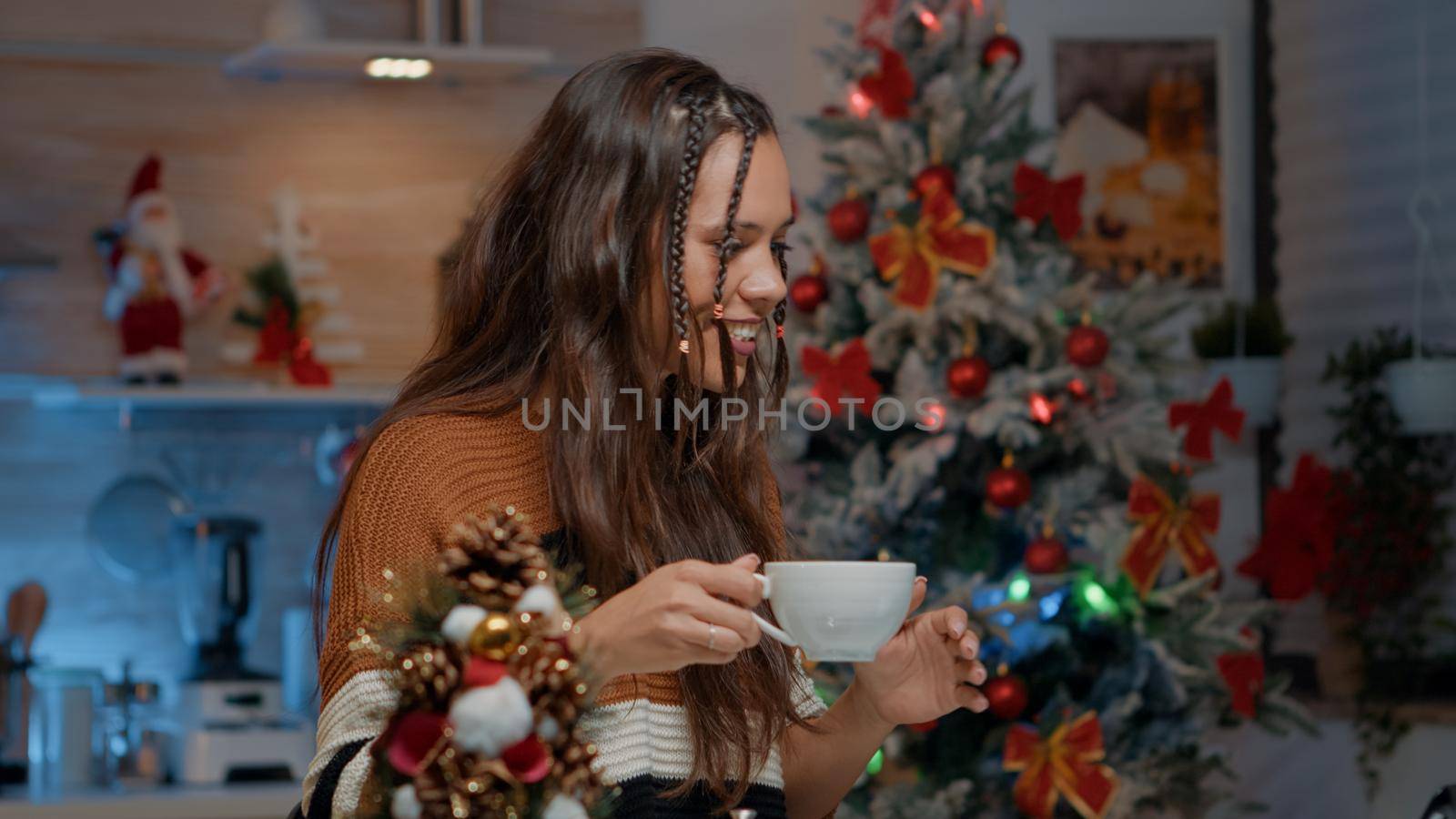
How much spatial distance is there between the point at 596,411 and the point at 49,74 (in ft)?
8.32

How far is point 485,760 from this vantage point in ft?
2.79

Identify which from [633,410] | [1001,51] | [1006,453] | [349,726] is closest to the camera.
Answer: [349,726]

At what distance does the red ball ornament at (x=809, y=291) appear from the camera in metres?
3.01

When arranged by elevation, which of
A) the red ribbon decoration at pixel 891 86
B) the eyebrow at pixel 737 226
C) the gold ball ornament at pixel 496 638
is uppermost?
the red ribbon decoration at pixel 891 86

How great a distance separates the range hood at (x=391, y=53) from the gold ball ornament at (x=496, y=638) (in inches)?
101

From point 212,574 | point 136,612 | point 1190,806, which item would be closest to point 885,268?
point 1190,806

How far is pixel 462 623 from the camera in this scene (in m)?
0.87

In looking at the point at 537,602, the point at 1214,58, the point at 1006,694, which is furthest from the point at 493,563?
the point at 1214,58

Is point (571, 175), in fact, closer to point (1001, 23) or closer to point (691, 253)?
point (691, 253)

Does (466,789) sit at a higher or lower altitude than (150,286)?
lower

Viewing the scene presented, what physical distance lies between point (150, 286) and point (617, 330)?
7.46 feet

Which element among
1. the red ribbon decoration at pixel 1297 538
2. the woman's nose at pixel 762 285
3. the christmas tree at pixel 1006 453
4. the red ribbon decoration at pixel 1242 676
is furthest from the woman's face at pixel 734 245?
the red ribbon decoration at pixel 1297 538

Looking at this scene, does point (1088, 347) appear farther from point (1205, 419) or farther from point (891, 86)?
point (891, 86)

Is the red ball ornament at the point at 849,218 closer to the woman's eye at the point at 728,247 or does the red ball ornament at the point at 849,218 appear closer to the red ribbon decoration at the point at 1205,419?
the red ribbon decoration at the point at 1205,419
